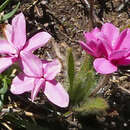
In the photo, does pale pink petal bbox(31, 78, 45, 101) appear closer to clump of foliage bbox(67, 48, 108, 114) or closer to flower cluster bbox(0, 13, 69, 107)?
flower cluster bbox(0, 13, 69, 107)

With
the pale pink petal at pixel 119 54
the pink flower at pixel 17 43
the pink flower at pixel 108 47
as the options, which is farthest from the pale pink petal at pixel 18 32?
the pale pink petal at pixel 119 54

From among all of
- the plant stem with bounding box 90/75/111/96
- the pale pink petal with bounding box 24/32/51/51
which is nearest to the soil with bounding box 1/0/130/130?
the plant stem with bounding box 90/75/111/96

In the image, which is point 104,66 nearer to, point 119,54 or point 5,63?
point 119,54

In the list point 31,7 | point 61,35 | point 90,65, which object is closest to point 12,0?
point 31,7

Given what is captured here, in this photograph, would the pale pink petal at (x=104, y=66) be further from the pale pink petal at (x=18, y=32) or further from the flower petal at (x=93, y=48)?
the pale pink petal at (x=18, y=32)

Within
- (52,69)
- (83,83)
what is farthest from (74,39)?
(52,69)
